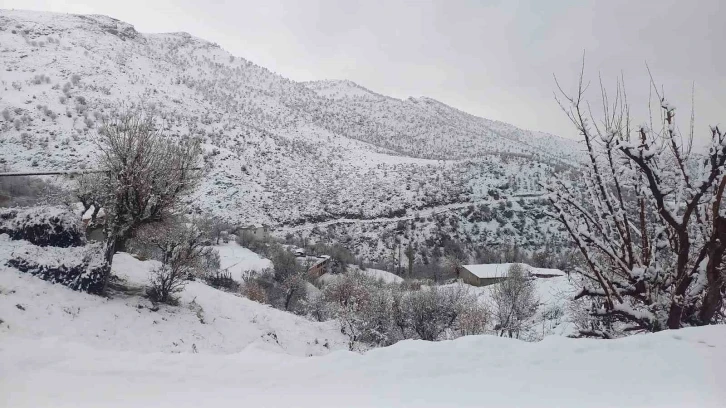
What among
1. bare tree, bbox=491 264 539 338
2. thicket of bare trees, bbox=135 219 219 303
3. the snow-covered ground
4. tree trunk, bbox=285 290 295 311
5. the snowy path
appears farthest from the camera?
the snowy path

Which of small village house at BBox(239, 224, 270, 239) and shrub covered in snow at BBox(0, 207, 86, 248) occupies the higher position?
shrub covered in snow at BBox(0, 207, 86, 248)

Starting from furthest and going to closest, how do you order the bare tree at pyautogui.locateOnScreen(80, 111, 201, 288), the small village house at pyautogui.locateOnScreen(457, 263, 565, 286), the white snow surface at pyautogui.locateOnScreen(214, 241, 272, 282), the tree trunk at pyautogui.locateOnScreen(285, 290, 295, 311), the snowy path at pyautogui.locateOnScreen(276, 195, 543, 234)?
1. the snowy path at pyautogui.locateOnScreen(276, 195, 543, 234)
2. the small village house at pyautogui.locateOnScreen(457, 263, 565, 286)
3. the white snow surface at pyautogui.locateOnScreen(214, 241, 272, 282)
4. the tree trunk at pyautogui.locateOnScreen(285, 290, 295, 311)
5. the bare tree at pyautogui.locateOnScreen(80, 111, 201, 288)

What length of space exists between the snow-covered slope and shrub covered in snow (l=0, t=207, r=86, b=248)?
0.31m

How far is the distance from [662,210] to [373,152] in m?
77.8

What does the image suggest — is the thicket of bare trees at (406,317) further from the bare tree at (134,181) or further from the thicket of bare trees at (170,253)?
the bare tree at (134,181)

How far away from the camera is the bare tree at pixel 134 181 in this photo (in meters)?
11.4

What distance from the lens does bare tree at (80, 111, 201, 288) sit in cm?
1145

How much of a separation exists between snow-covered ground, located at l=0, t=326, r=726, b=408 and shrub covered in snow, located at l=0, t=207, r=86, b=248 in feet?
26.1

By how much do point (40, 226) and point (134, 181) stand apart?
2.95 m

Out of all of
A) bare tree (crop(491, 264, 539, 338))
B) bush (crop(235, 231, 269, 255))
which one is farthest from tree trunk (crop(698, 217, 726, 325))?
bush (crop(235, 231, 269, 255))

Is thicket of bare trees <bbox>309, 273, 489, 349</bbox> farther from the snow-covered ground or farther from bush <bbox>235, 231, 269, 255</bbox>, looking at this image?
bush <bbox>235, 231, 269, 255</bbox>

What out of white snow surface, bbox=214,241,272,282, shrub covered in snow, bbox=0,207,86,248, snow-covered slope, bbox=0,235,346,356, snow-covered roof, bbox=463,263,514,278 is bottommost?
white snow surface, bbox=214,241,272,282

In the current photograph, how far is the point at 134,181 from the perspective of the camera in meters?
11.4

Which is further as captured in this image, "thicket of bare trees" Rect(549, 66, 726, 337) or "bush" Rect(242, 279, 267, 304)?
"bush" Rect(242, 279, 267, 304)
